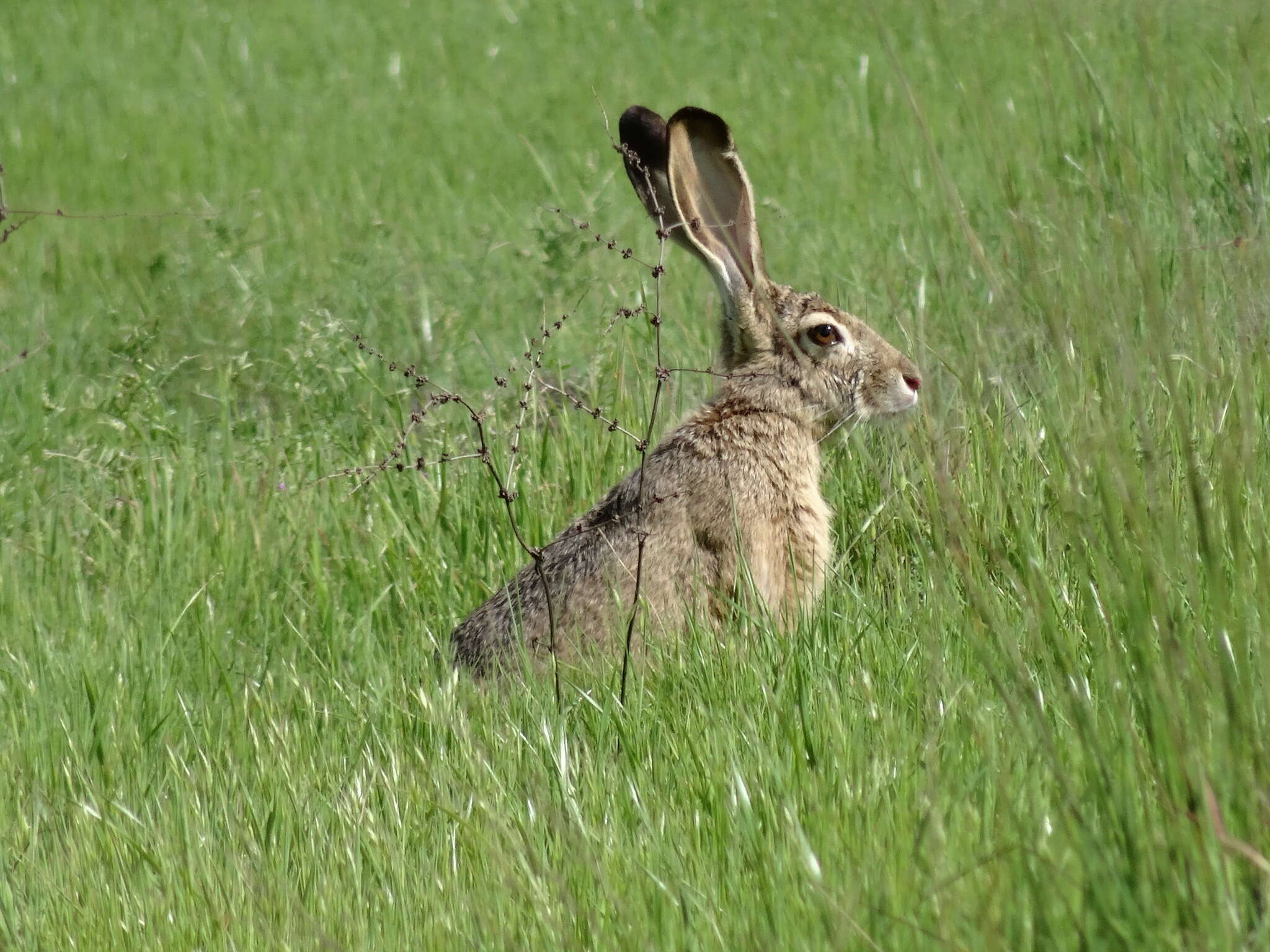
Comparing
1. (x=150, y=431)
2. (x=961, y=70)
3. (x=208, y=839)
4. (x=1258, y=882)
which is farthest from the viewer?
(x=961, y=70)

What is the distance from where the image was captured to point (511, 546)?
4699 millimetres

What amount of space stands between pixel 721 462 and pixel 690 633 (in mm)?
845

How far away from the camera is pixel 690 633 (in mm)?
3809

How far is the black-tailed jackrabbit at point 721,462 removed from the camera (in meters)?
4.05

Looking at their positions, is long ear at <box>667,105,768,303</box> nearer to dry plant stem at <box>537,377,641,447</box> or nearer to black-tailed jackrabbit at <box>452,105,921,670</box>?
black-tailed jackrabbit at <box>452,105,921,670</box>

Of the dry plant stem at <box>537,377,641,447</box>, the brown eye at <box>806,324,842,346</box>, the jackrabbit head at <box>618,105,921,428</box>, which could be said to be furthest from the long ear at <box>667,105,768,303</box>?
the dry plant stem at <box>537,377,641,447</box>

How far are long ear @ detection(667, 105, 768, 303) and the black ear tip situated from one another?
84mm

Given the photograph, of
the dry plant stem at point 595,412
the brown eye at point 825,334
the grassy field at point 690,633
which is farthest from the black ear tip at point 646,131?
the dry plant stem at point 595,412

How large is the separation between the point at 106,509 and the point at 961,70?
6136 millimetres

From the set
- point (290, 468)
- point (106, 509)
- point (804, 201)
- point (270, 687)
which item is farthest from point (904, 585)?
point (804, 201)

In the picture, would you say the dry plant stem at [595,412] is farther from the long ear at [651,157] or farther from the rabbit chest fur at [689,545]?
the long ear at [651,157]

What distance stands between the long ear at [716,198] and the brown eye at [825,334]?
22cm

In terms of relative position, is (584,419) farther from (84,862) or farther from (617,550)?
(84,862)

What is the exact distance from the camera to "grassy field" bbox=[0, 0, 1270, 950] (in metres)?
2.06
